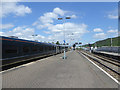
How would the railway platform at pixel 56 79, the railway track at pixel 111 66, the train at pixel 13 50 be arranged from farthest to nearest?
the train at pixel 13 50 < the railway track at pixel 111 66 < the railway platform at pixel 56 79

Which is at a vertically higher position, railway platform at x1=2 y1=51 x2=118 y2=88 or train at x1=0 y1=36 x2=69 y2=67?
train at x1=0 y1=36 x2=69 y2=67

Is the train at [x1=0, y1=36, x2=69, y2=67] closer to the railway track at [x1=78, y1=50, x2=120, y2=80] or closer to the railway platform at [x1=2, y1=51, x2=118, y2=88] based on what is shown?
the railway platform at [x1=2, y1=51, x2=118, y2=88]

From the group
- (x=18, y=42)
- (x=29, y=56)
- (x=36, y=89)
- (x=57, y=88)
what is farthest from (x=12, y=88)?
(x=29, y=56)

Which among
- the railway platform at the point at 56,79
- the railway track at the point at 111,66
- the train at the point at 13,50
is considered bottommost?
the railway track at the point at 111,66

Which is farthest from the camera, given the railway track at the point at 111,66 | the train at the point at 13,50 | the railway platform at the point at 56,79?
the train at the point at 13,50

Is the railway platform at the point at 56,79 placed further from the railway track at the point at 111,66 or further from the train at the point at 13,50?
the train at the point at 13,50

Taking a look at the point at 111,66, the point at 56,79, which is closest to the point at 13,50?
the point at 56,79

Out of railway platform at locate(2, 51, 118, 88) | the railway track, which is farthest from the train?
the railway track

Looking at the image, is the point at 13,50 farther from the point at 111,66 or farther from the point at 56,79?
the point at 111,66

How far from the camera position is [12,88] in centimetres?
541

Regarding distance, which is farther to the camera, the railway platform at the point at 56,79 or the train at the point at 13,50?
the train at the point at 13,50

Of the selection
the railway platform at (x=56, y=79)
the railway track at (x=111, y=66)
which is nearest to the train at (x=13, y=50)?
the railway platform at (x=56, y=79)

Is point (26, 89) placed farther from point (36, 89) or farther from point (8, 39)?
point (8, 39)

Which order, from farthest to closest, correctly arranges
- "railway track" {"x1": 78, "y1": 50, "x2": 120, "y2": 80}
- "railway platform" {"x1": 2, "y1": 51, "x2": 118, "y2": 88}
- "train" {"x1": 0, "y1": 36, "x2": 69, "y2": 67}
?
"train" {"x1": 0, "y1": 36, "x2": 69, "y2": 67} → "railway track" {"x1": 78, "y1": 50, "x2": 120, "y2": 80} → "railway platform" {"x1": 2, "y1": 51, "x2": 118, "y2": 88}
